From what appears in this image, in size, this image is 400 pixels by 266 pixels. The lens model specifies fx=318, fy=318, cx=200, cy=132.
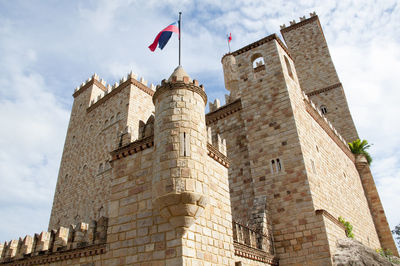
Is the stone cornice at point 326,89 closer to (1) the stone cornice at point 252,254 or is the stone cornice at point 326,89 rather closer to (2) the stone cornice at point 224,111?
(2) the stone cornice at point 224,111

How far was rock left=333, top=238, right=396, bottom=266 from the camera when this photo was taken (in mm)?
9776

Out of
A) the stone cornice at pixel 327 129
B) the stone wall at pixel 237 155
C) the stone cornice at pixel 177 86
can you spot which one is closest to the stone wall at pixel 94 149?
the stone wall at pixel 237 155

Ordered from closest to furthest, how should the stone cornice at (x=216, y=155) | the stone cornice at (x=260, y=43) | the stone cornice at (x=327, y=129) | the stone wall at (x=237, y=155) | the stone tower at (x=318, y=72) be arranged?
the stone cornice at (x=216, y=155) → the stone wall at (x=237, y=155) → the stone cornice at (x=260, y=43) → the stone cornice at (x=327, y=129) → the stone tower at (x=318, y=72)

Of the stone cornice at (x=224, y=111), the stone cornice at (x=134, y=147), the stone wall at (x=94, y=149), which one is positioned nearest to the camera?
the stone cornice at (x=134, y=147)

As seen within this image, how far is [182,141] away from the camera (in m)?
7.07

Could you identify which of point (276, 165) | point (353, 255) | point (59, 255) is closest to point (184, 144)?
point (59, 255)

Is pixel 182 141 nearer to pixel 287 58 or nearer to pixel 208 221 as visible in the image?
pixel 208 221

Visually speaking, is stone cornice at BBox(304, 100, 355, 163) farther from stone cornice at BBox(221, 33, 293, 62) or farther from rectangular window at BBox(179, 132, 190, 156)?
rectangular window at BBox(179, 132, 190, 156)

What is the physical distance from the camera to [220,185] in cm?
835

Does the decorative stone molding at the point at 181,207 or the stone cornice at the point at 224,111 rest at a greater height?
the stone cornice at the point at 224,111

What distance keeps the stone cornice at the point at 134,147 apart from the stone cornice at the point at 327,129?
9.85 m

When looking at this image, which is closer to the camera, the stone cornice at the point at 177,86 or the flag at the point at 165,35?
the stone cornice at the point at 177,86

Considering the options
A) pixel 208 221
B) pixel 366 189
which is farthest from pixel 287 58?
pixel 366 189

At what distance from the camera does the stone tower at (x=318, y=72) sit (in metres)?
24.6
